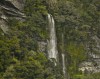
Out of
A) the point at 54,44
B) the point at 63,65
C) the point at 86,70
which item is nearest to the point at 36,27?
the point at 54,44

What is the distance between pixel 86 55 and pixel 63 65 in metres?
2.76

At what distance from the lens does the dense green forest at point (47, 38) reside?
23.3 metres

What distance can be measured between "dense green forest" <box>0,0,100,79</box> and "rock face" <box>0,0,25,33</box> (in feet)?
1.08

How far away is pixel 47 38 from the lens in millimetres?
27062

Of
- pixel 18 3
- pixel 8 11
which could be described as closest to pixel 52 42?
pixel 18 3

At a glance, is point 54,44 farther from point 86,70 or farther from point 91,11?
point 91,11

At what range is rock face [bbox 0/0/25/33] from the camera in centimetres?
2508

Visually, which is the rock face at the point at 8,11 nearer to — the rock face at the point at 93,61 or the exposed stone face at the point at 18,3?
the exposed stone face at the point at 18,3

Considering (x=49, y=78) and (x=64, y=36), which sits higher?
(x=64, y=36)

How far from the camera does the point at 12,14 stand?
25922 mm

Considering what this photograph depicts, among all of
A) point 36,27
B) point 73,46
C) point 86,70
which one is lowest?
point 86,70

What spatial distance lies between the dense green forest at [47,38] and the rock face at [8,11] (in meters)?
0.33

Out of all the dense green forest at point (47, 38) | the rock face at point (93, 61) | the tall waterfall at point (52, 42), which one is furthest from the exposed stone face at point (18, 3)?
the rock face at point (93, 61)

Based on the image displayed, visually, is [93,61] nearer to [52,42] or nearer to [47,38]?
[52,42]
